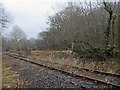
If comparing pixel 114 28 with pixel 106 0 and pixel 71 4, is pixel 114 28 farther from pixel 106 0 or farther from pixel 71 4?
pixel 71 4

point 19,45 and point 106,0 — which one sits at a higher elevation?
point 106,0

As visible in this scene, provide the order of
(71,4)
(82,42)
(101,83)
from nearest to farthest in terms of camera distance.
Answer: (101,83) < (82,42) < (71,4)

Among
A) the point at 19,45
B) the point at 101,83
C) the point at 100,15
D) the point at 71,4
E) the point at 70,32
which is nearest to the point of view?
the point at 101,83

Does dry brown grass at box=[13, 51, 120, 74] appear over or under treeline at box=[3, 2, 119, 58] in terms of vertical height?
under

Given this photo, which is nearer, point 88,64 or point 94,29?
point 88,64

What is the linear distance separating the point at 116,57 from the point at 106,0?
214 inches

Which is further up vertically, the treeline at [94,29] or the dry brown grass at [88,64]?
the treeline at [94,29]

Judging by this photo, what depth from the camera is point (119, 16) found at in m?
12.0

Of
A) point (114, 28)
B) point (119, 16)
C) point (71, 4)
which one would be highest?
point (71, 4)

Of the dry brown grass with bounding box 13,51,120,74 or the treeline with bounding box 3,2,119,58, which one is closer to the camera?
the dry brown grass with bounding box 13,51,120,74

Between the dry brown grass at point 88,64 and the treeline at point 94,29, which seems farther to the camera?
the treeline at point 94,29

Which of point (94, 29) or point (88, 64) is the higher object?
point (94, 29)

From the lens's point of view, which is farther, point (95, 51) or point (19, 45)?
point (19, 45)

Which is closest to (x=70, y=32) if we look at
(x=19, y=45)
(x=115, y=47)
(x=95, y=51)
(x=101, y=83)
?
(x=95, y=51)
